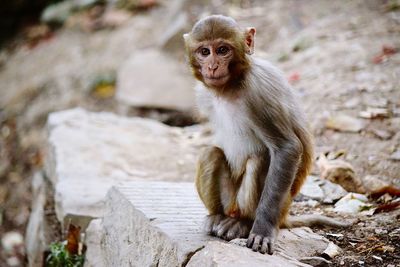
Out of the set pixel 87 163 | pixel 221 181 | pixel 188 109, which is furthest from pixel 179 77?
pixel 221 181

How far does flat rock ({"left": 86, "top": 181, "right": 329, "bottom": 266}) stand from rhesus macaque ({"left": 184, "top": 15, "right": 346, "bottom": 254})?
18 cm

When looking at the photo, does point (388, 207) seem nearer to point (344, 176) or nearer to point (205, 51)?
point (344, 176)

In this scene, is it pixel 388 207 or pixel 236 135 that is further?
pixel 388 207

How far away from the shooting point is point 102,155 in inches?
320

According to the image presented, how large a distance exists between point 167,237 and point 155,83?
7499 millimetres

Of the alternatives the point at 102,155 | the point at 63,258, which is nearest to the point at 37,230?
the point at 102,155

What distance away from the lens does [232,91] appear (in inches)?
176

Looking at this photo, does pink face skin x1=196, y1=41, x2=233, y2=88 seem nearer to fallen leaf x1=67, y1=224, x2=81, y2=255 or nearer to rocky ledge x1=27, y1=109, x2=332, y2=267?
rocky ledge x1=27, y1=109, x2=332, y2=267

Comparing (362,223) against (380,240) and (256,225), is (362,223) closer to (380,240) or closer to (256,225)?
(380,240)

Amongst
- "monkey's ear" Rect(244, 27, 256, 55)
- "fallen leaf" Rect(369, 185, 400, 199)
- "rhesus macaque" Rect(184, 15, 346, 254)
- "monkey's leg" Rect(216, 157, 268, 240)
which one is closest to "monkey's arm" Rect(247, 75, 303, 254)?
"rhesus macaque" Rect(184, 15, 346, 254)

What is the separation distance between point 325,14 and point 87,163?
556 centimetres

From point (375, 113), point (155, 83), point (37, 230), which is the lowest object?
point (37, 230)

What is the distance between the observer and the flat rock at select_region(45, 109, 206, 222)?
6892 millimetres

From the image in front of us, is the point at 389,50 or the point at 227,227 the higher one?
the point at 389,50
